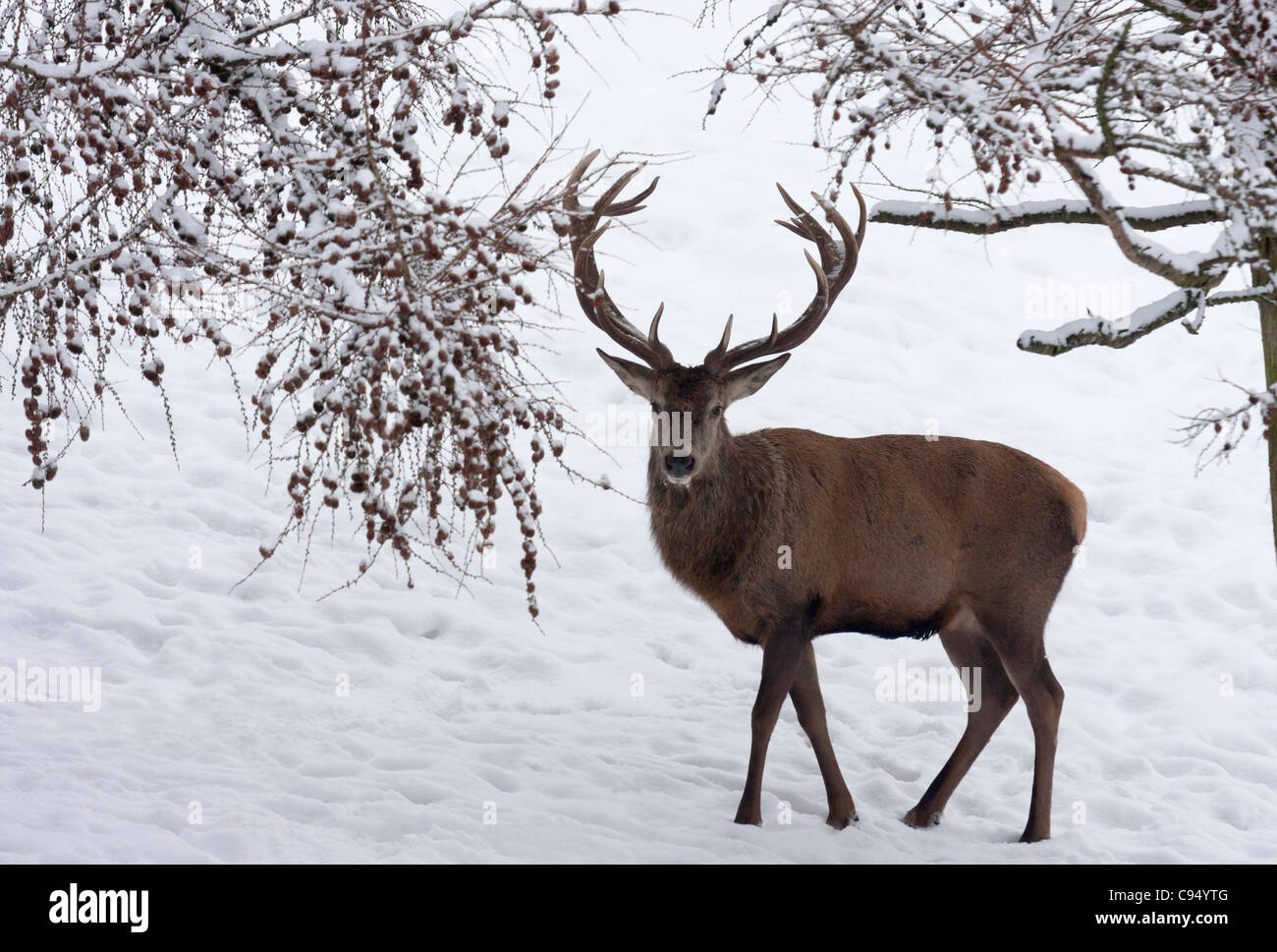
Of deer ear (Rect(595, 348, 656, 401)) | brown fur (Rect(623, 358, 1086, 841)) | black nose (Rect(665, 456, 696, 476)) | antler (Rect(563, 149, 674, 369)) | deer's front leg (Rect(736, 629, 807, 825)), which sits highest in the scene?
antler (Rect(563, 149, 674, 369))

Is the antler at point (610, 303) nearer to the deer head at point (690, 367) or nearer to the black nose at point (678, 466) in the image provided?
the deer head at point (690, 367)

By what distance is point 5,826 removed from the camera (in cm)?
565

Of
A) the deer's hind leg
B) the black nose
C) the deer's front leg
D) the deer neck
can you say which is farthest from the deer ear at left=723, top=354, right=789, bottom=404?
the deer's hind leg

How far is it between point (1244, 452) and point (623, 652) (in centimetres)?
708

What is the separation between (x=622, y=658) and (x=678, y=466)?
9.78 feet

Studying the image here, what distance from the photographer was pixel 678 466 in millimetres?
6328

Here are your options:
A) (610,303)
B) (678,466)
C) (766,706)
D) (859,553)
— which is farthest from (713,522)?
(610,303)

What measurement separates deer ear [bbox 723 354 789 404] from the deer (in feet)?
0.03

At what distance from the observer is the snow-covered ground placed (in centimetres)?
636

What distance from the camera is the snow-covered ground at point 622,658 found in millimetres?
6359

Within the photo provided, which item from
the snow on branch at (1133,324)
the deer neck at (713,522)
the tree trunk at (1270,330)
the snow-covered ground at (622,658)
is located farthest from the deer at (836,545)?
the snow on branch at (1133,324)

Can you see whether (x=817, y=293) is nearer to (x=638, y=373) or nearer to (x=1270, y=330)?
(x=638, y=373)

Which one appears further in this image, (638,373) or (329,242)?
(638,373)

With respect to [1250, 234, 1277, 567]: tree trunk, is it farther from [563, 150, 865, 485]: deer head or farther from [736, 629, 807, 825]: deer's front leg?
[736, 629, 807, 825]: deer's front leg
